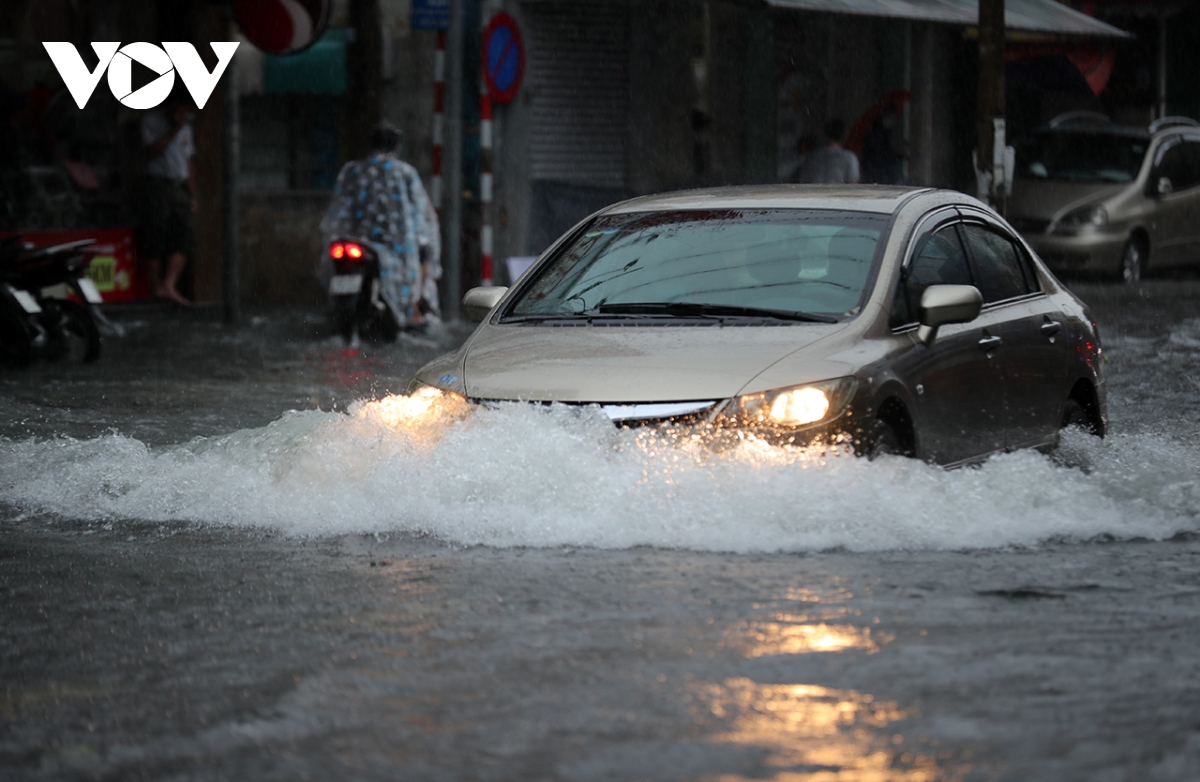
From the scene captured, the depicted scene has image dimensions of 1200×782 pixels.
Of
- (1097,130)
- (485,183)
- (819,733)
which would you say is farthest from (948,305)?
(1097,130)

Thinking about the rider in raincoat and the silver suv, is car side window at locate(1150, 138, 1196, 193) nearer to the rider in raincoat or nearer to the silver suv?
the silver suv

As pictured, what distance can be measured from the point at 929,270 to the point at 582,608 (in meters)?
2.70

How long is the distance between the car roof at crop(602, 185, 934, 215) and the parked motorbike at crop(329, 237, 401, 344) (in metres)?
7.54

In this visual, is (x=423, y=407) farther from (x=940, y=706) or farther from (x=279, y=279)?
(x=279, y=279)

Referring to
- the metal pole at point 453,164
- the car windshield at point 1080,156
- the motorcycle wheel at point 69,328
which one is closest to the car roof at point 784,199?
the motorcycle wheel at point 69,328

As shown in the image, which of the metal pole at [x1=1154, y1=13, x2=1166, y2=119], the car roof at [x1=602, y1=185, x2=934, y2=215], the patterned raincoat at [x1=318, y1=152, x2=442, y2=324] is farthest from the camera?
the metal pole at [x1=1154, y1=13, x2=1166, y2=119]

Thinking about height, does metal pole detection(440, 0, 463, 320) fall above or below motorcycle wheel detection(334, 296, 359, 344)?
above

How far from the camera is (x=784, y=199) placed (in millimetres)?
7844

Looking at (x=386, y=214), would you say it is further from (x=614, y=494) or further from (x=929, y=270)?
(x=614, y=494)

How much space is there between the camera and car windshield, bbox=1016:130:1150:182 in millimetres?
23953

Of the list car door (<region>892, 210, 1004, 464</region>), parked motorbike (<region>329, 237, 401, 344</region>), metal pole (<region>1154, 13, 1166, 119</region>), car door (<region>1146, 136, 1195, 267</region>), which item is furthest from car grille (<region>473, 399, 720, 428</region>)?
metal pole (<region>1154, 13, 1166, 119</region>)

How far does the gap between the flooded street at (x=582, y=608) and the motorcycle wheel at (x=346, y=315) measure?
6655 mm

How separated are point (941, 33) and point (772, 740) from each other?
24079 mm

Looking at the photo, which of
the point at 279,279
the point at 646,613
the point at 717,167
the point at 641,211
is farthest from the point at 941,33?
the point at 646,613
